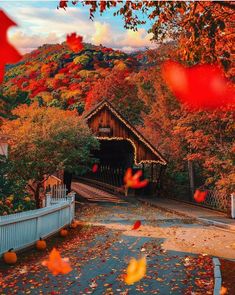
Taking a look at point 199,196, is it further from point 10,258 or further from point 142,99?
point 142,99

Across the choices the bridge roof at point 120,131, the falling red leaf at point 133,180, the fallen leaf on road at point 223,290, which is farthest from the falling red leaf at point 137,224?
the falling red leaf at point 133,180

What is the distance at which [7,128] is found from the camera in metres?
23.8

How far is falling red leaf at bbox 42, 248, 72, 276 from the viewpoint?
446 inches

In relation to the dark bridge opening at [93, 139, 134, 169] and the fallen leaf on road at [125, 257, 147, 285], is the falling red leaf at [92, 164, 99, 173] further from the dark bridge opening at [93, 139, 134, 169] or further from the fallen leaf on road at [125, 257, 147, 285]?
the fallen leaf on road at [125, 257, 147, 285]

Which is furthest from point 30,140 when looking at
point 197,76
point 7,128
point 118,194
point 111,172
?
point 111,172

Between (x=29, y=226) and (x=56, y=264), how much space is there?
167cm

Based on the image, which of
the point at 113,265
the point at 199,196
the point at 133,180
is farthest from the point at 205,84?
the point at 133,180

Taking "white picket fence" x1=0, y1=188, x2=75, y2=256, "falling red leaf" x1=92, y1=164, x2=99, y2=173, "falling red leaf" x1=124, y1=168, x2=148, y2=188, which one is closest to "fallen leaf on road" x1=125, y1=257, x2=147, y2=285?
"white picket fence" x1=0, y1=188, x2=75, y2=256

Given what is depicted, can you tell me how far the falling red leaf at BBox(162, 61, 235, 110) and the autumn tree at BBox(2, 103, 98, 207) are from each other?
7.52 meters

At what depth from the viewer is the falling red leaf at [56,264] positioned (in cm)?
1134

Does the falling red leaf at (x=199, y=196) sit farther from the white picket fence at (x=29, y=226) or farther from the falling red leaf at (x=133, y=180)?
the white picket fence at (x=29, y=226)

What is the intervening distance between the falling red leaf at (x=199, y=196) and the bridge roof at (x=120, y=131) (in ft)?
13.5

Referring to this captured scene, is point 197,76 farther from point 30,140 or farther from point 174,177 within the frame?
point 174,177

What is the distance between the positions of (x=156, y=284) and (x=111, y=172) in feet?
115
